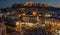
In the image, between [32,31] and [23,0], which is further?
[23,0]

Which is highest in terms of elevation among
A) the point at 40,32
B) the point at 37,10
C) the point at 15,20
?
the point at 37,10

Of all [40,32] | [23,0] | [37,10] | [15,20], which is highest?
[23,0]

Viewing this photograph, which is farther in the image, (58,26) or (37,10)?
Answer: (37,10)

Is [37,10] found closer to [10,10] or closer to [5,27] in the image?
[10,10]

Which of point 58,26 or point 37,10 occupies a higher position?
point 37,10

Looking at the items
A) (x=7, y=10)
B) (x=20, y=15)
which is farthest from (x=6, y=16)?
(x=20, y=15)

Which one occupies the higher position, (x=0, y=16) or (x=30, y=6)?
(x=30, y=6)

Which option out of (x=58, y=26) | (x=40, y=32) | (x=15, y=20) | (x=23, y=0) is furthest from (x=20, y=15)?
(x=58, y=26)

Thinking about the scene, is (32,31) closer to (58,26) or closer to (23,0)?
(58,26)
